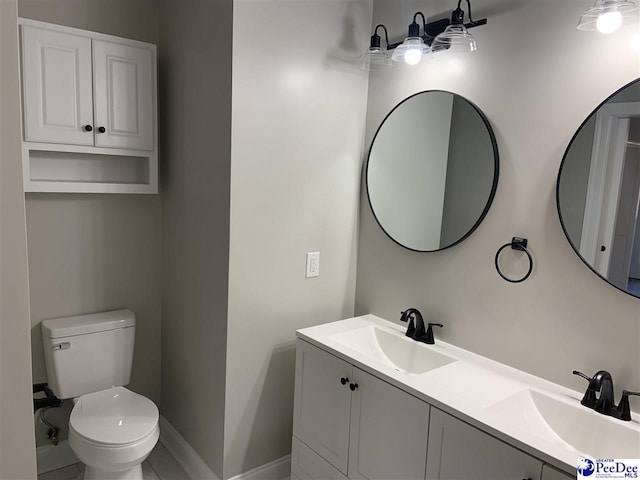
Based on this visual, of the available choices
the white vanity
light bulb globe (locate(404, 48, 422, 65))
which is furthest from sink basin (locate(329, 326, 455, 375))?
light bulb globe (locate(404, 48, 422, 65))

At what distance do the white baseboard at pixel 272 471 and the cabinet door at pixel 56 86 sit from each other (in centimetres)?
175

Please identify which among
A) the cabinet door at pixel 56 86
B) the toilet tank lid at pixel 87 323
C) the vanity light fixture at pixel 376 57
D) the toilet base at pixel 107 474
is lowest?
the toilet base at pixel 107 474

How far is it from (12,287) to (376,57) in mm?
1771

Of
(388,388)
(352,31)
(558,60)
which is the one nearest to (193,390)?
(388,388)

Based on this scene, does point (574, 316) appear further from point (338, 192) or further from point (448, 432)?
point (338, 192)

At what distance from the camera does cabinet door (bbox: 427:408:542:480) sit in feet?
4.27

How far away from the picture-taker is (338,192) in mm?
2332

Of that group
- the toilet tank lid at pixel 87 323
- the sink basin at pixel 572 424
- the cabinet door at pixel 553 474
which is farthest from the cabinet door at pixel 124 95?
the cabinet door at pixel 553 474

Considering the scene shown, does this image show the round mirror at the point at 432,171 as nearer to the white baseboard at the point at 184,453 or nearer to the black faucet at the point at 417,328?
the black faucet at the point at 417,328

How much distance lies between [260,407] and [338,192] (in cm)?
111

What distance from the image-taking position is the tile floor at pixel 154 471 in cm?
236

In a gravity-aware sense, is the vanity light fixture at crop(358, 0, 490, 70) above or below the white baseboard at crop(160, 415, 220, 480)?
above

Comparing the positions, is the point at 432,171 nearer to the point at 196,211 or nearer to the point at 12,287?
the point at 196,211

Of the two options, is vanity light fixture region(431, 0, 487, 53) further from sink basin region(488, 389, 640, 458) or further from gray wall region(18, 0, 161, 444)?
gray wall region(18, 0, 161, 444)
